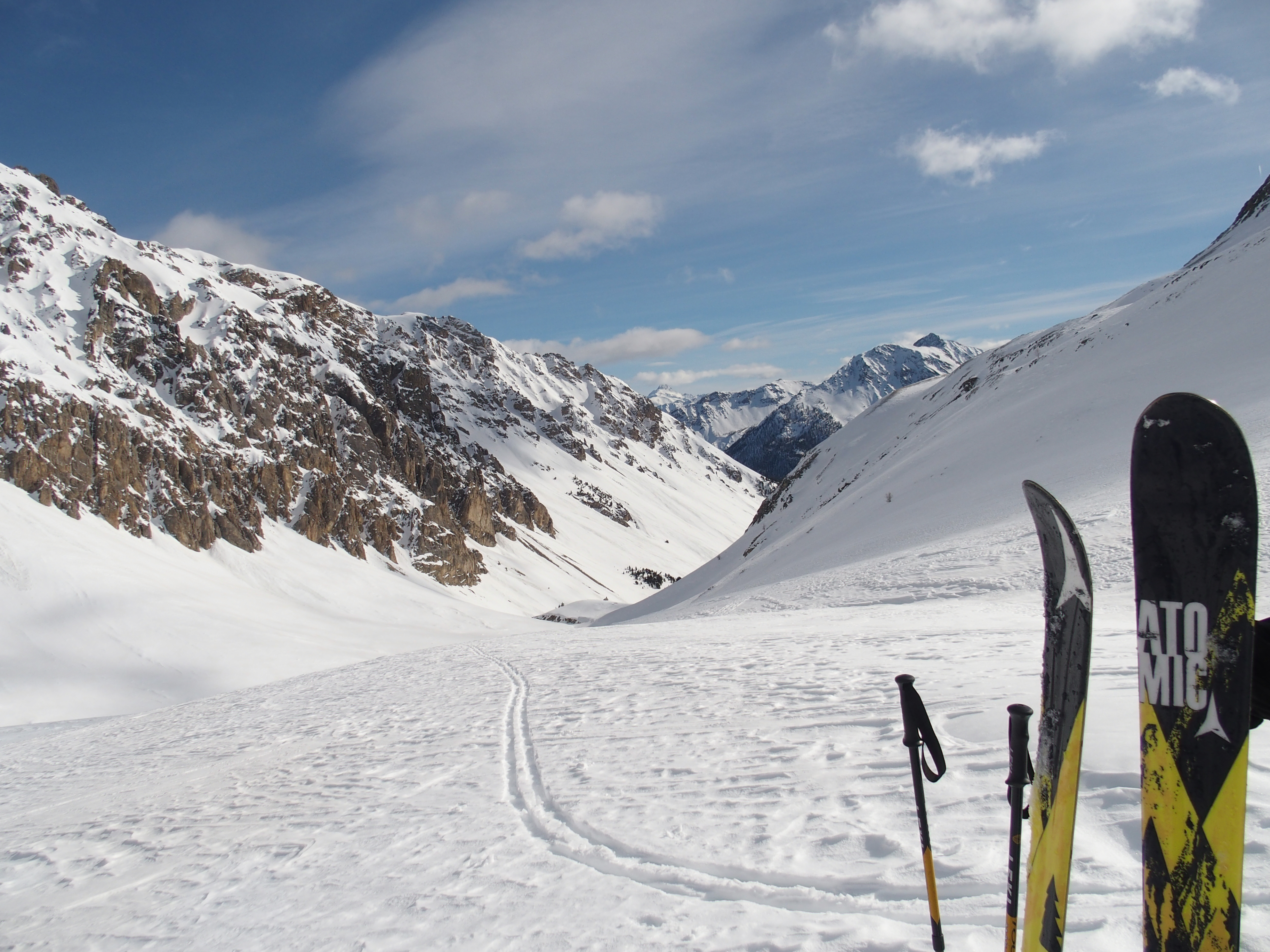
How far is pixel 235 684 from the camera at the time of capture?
47.5 metres

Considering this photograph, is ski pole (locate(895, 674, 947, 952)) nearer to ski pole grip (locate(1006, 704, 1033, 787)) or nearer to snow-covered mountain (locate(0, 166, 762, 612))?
ski pole grip (locate(1006, 704, 1033, 787))

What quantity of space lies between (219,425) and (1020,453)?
350 feet

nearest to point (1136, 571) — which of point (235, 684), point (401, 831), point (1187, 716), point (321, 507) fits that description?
Result: point (1187, 716)

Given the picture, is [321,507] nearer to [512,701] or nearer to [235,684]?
[235,684]

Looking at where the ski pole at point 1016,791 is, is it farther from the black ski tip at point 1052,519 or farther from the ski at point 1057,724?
the black ski tip at point 1052,519

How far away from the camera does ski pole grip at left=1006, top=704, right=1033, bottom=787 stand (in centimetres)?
264

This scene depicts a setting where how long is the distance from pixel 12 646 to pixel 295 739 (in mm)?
55349

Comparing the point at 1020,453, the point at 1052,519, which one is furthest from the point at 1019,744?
the point at 1020,453

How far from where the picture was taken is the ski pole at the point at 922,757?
9.57ft

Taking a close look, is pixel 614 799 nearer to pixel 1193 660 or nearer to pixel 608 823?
pixel 608 823

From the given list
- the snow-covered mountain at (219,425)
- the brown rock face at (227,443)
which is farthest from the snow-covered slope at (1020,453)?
the snow-covered mountain at (219,425)

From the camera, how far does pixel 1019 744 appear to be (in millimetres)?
2664

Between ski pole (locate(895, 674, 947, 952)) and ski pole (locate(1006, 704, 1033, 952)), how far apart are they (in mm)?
279

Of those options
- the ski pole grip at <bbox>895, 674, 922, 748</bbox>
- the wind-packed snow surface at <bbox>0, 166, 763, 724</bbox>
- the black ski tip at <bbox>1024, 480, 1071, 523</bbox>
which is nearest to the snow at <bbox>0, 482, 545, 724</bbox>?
the wind-packed snow surface at <bbox>0, 166, 763, 724</bbox>
